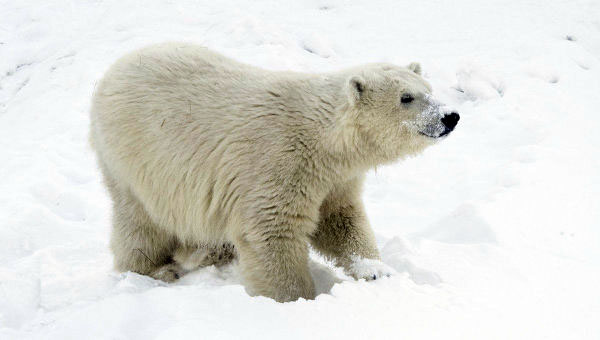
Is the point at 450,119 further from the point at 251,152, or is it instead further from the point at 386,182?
the point at 386,182

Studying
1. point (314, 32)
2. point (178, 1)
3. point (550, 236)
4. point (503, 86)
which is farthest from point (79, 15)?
point (550, 236)

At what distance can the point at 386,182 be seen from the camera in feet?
21.6

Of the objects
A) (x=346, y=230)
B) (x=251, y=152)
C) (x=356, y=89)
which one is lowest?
(x=346, y=230)

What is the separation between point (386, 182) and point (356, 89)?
3065mm

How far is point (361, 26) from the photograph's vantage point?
10664 mm

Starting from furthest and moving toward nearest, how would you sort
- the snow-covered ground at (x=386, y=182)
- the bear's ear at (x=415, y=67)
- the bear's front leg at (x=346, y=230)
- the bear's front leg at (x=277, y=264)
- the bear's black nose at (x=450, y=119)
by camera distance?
the bear's ear at (x=415, y=67)
the bear's front leg at (x=346, y=230)
the bear's front leg at (x=277, y=264)
the bear's black nose at (x=450, y=119)
the snow-covered ground at (x=386, y=182)

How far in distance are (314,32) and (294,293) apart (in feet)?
22.9

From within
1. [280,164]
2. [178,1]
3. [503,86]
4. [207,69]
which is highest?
[207,69]

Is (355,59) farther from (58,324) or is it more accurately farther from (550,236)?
(58,324)

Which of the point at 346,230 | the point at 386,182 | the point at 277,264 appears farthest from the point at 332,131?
the point at 386,182

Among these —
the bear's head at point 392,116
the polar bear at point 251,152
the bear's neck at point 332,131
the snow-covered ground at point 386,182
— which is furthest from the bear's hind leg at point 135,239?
the bear's head at point 392,116

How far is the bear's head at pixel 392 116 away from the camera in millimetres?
3592

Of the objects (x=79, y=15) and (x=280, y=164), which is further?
(x=79, y=15)

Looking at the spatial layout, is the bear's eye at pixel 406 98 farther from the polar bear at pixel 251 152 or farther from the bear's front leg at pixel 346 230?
the bear's front leg at pixel 346 230
